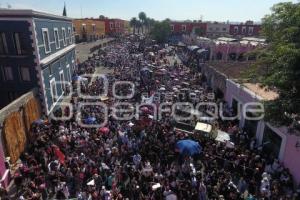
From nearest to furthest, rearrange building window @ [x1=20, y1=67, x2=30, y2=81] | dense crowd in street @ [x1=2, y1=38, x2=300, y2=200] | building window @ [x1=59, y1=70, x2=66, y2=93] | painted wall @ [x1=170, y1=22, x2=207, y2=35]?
dense crowd in street @ [x1=2, y1=38, x2=300, y2=200] → building window @ [x1=20, y1=67, x2=30, y2=81] → building window @ [x1=59, y1=70, x2=66, y2=93] → painted wall @ [x1=170, y1=22, x2=207, y2=35]

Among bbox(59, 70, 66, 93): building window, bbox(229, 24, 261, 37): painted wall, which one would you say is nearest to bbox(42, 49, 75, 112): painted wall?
bbox(59, 70, 66, 93): building window

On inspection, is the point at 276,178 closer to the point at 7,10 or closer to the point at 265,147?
the point at 265,147

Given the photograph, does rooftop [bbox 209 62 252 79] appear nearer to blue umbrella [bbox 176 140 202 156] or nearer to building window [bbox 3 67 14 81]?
blue umbrella [bbox 176 140 202 156]

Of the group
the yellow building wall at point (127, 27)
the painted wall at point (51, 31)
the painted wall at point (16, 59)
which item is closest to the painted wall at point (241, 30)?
the yellow building wall at point (127, 27)

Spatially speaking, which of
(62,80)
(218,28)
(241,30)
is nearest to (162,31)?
(218,28)

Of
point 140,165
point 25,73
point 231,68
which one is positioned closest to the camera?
point 140,165

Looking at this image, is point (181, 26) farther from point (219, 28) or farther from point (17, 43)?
point (17, 43)

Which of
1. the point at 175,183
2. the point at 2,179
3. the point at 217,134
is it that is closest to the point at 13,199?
the point at 2,179
